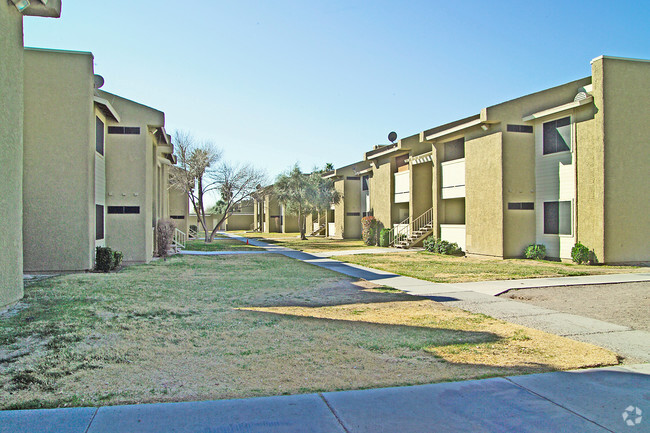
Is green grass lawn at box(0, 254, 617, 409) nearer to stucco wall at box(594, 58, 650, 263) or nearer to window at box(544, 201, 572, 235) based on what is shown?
stucco wall at box(594, 58, 650, 263)

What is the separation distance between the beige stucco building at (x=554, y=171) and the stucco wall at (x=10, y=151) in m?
18.0

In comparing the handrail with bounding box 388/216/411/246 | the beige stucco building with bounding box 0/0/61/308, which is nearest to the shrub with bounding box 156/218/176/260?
the beige stucco building with bounding box 0/0/61/308

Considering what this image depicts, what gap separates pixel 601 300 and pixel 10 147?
39.8 feet

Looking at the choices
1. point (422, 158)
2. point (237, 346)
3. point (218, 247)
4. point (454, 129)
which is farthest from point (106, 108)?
point (422, 158)

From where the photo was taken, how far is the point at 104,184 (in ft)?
57.3

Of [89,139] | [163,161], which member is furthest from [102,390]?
[163,161]

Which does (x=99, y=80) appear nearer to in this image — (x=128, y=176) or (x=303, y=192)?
(x=128, y=176)

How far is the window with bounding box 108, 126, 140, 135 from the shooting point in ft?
59.6

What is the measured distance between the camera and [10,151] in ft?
27.8

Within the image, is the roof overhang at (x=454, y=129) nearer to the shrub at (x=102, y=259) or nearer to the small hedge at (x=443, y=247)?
the small hedge at (x=443, y=247)

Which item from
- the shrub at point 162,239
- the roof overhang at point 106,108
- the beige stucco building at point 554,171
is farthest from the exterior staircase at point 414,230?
the roof overhang at point 106,108

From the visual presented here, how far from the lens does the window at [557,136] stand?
768 inches

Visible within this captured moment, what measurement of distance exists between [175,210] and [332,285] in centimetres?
2868

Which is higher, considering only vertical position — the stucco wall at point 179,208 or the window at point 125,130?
the window at point 125,130
